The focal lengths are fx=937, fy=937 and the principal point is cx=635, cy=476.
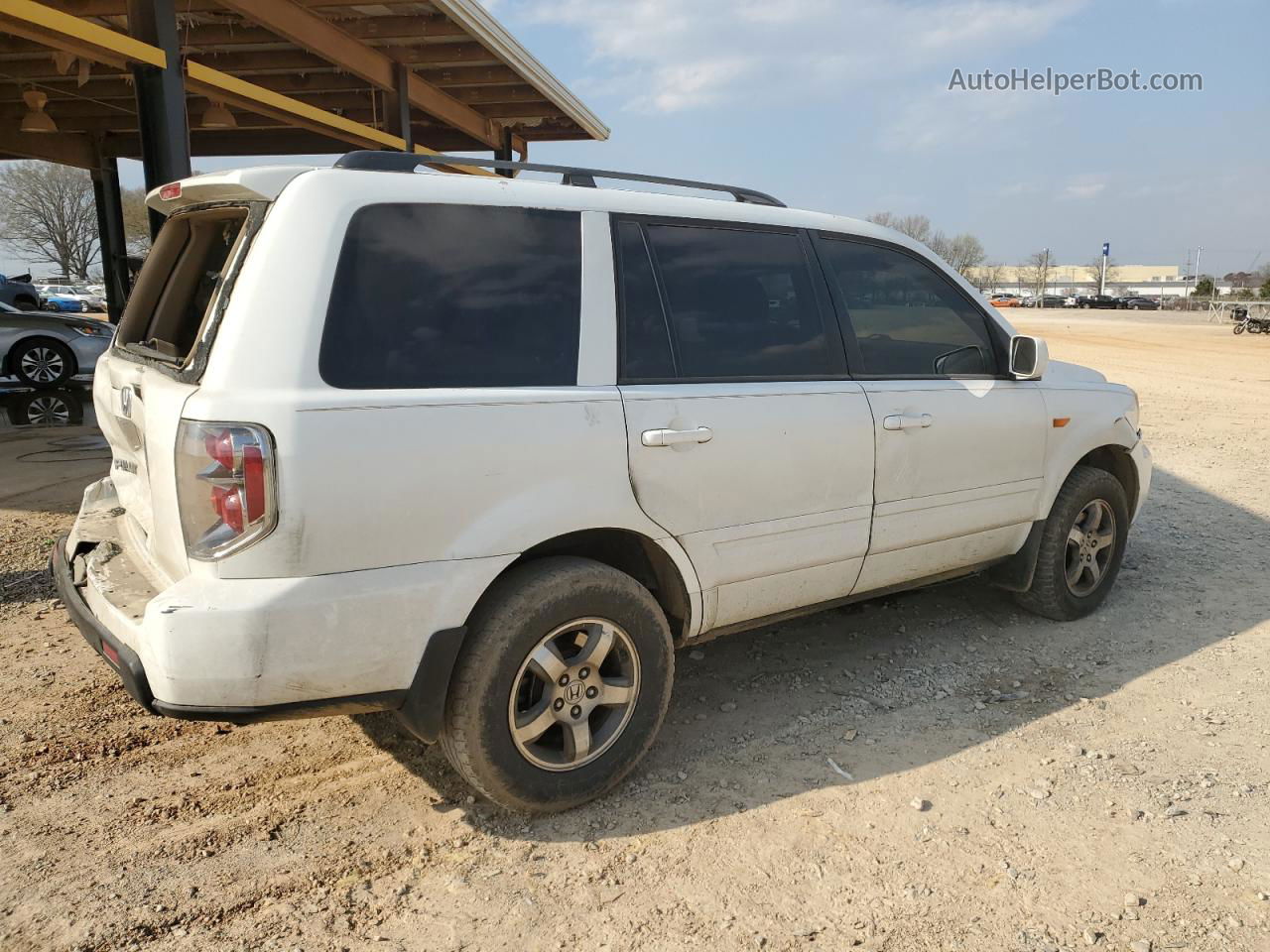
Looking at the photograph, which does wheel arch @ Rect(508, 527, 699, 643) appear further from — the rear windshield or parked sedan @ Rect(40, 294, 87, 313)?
parked sedan @ Rect(40, 294, 87, 313)

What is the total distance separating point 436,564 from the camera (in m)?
2.54

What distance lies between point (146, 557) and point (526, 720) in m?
1.27

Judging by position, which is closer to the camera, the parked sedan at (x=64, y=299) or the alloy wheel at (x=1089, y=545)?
the alloy wheel at (x=1089, y=545)

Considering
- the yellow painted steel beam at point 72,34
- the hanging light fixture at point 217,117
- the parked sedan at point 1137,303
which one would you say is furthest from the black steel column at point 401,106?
the parked sedan at point 1137,303

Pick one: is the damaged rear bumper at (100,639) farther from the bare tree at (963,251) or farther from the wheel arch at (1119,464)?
the bare tree at (963,251)

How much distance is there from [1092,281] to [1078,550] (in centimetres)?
14501

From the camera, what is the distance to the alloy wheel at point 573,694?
2.81 metres

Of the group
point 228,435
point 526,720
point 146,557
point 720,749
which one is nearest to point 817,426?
point 720,749

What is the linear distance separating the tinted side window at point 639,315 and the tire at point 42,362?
11.7 metres

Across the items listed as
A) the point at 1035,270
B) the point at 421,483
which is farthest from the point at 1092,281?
the point at 421,483

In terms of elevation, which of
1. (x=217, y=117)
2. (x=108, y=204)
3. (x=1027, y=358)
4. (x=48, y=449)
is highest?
(x=217, y=117)

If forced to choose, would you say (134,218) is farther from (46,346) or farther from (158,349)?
(158,349)

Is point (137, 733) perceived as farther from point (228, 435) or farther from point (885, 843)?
point (885, 843)

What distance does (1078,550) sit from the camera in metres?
4.55
